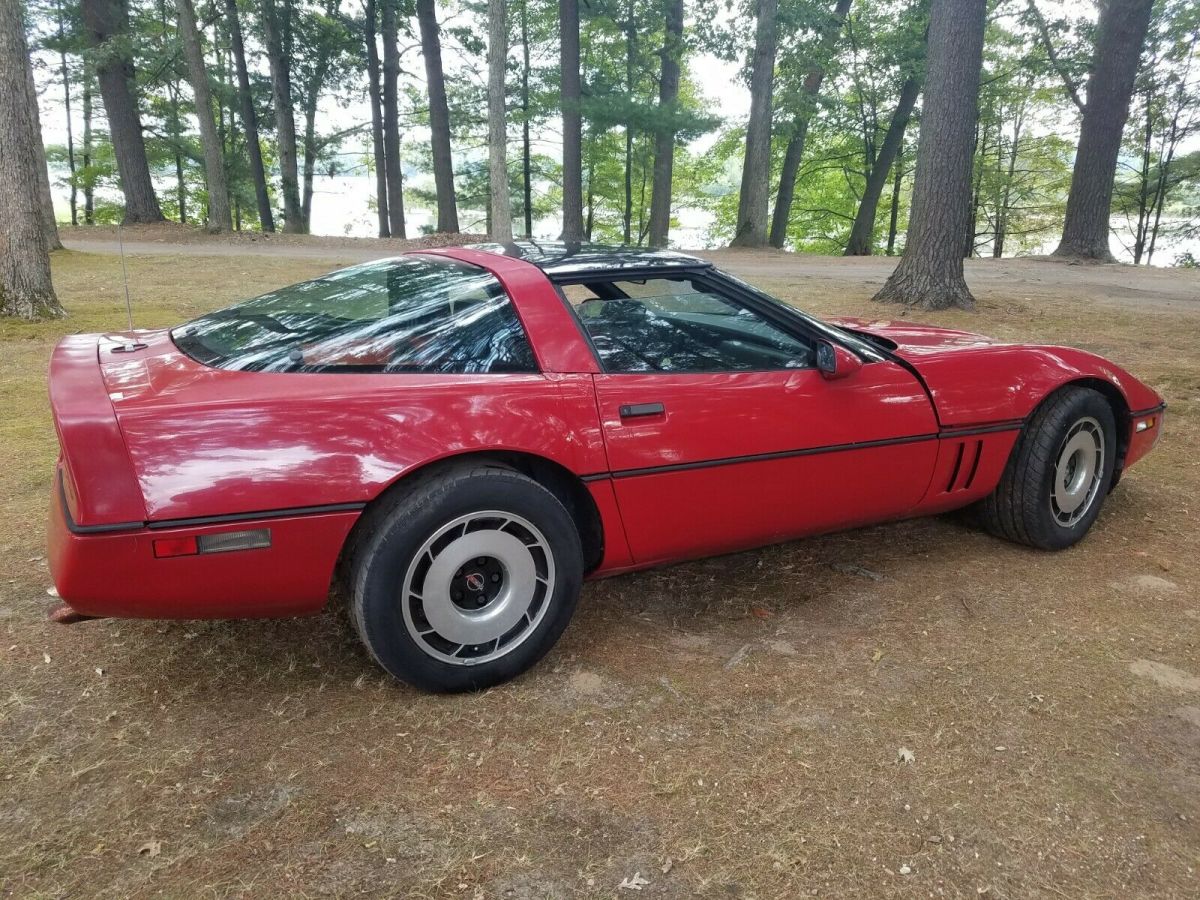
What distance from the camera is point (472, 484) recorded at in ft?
7.16

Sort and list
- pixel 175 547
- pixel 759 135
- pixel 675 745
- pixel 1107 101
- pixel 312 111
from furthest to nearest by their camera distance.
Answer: pixel 312 111
pixel 759 135
pixel 1107 101
pixel 675 745
pixel 175 547

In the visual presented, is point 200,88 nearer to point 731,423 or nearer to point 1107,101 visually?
point 1107,101

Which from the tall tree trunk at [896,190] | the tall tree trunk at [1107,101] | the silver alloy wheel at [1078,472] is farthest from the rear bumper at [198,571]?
the tall tree trunk at [896,190]

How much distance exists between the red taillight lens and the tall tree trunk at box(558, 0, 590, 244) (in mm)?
16239

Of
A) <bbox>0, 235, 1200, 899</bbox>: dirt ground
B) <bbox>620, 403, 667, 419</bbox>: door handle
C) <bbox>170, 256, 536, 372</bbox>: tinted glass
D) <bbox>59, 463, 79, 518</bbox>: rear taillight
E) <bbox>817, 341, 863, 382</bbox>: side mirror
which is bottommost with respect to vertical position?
<bbox>0, 235, 1200, 899</bbox>: dirt ground

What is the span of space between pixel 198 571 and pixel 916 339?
284 cm

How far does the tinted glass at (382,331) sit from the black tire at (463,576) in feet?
1.24

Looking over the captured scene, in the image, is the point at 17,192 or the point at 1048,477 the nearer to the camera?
the point at 1048,477

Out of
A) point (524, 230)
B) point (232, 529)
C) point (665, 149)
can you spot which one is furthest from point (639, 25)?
point (232, 529)

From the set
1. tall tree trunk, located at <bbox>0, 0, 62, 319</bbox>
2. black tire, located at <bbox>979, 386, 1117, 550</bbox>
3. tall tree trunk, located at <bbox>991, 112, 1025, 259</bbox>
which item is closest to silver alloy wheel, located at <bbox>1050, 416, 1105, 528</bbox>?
black tire, located at <bbox>979, 386, 1117, 550</bbox>

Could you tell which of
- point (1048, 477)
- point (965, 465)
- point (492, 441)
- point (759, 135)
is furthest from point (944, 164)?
point (759, 135)

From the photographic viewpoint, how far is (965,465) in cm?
313

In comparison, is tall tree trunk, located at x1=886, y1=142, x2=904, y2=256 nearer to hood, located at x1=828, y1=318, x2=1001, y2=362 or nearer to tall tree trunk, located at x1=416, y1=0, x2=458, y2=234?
tall tree trunk, located at x1=416, y1=0, x2=458, y2=234

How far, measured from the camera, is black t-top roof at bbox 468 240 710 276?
8.82 ft
